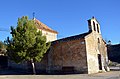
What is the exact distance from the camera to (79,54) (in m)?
28.2

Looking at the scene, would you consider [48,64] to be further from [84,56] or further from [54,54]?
[84,56]

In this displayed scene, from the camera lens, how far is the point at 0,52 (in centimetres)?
4756

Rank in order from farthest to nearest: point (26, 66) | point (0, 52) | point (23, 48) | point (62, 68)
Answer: point (0, 52) < point (26, 66) < point (62, 68) < point (23, 48)

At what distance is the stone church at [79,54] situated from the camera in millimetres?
27984

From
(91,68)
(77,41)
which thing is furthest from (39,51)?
(91,68)

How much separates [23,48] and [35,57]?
2068 millimetres

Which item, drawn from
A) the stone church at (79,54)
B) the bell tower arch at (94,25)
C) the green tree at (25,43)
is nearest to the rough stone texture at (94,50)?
the stone church at (79,54)

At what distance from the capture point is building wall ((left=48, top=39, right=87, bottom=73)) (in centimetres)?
2794

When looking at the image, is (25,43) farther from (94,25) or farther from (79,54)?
(94,25)

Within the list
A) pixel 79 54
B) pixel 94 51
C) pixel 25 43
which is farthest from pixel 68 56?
pixel 25 43

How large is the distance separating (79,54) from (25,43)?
744 centimetres

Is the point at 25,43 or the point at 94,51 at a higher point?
the point at 25,43

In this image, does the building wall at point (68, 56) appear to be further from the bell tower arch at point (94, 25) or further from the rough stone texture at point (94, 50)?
the bell tower arch at point (94, 25)

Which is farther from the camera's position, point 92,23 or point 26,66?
point 26,66
